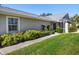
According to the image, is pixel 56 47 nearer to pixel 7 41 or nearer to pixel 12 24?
pixel 7 41

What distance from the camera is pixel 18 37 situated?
8.08 metres

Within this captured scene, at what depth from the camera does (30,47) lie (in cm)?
729

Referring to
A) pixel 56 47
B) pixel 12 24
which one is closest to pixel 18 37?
pixel 12 24

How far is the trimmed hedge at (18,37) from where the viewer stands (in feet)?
25.0

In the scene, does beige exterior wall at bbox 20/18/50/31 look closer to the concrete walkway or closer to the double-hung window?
the double-hung window

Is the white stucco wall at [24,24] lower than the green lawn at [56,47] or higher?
higher

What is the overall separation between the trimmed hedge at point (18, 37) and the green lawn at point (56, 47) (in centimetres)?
79

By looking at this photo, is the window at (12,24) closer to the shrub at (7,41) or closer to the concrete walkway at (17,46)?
the shrub at (7,41)

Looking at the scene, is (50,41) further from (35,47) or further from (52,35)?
(35,47)

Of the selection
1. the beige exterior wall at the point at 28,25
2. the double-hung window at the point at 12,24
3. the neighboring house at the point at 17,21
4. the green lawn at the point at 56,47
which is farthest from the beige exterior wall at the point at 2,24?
the green lawn at the point at 56,47

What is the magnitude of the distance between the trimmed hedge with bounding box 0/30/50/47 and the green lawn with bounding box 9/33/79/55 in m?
0.79

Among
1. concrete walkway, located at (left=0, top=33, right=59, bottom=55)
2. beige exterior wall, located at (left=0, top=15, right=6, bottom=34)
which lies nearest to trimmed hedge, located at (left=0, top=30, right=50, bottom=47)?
concrete walkway, located at (left=0, top=33, right=59, bottom=55)

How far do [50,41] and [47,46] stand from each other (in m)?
0.46
